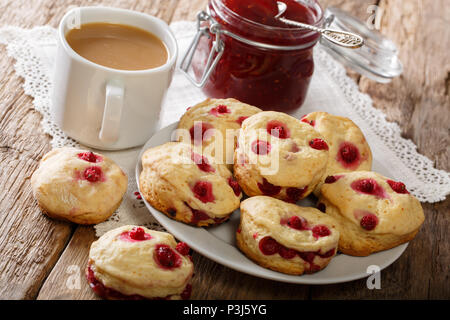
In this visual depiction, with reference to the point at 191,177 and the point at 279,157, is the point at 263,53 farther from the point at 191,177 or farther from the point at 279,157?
the point at 191,177

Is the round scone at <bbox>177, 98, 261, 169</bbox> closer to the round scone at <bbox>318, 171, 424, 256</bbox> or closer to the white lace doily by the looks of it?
the white lace doily

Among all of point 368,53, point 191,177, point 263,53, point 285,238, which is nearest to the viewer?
point 285,238

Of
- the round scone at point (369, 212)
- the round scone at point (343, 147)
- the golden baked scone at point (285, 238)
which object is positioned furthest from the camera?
the round scone at point (343, 147)

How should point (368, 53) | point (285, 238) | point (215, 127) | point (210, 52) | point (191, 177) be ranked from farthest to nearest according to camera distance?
point (368, 53)
point (210, 52)
point (215, 127)
point (191, 177)
point (285, 238)

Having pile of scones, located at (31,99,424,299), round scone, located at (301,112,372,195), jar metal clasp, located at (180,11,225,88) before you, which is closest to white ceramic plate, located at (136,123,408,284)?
pile of scones, located at (31,99,424,299)

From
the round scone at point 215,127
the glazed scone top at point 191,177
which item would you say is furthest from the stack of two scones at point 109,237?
the round scone at point 215,127

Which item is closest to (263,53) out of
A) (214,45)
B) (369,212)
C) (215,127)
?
(214,45)

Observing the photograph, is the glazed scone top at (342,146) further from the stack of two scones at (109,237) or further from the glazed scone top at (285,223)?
the stack of two scones at (109,237)
